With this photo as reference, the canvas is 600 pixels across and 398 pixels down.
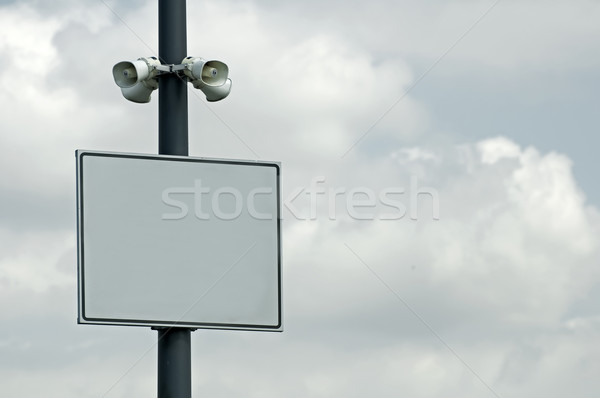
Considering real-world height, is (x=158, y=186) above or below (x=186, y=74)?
below

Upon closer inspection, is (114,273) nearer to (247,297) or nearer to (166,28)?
(247,297)

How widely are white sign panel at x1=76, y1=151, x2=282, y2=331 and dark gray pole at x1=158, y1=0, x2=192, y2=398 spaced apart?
0.16 metres

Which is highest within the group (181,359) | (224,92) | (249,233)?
(224,92)

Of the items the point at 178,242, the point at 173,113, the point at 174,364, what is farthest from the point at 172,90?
the point at 174,364

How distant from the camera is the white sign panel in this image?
14.9 metres

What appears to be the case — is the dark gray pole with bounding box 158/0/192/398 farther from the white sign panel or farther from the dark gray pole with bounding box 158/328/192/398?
the white sign panel

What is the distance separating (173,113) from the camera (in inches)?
603

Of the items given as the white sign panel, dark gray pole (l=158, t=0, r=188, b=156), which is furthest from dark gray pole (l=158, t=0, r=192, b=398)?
the white sign panel

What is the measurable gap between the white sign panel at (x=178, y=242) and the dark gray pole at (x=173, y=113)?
158mm

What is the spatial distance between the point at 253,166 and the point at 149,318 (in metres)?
1.71

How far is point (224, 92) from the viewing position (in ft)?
49.9

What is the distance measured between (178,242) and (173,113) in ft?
3.73

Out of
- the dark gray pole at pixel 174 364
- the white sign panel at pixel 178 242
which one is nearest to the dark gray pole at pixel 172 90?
the white sign panel at pixel 178 242

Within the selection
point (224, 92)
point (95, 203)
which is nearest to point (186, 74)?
point (224, 92)
